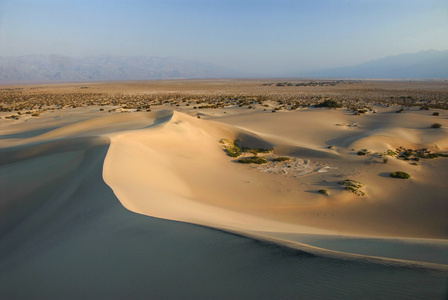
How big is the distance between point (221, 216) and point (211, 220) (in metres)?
0.94

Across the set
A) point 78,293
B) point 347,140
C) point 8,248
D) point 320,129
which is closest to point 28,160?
point 8,248

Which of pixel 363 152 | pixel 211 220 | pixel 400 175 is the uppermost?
pixel 211 220

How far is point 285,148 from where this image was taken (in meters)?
16.0

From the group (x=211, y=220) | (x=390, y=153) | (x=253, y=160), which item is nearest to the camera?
(x=211, y=220)

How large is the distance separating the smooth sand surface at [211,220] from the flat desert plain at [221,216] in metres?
0.03

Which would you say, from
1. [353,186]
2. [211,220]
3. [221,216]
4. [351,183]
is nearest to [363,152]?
[351,183]

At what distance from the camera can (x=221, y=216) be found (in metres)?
7.09

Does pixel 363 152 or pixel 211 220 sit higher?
pixel 211 220

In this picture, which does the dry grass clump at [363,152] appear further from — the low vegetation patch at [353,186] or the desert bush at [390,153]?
the low vegetation patch at [353,186]

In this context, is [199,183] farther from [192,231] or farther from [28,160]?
[28,160]

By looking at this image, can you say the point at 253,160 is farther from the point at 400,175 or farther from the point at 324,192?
the point at 400,175

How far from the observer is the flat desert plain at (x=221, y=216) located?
354 centimetres

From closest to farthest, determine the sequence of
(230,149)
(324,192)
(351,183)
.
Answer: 1. (324,192)
2. (351,183)
3. (230,149)

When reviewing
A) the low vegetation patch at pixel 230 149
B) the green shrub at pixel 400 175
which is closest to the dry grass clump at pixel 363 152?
the green shrub at pixel 400 175
